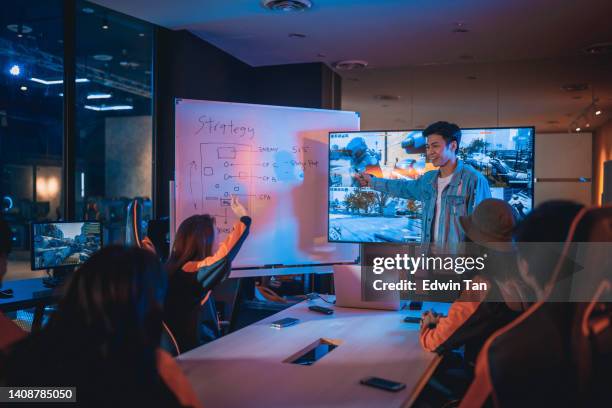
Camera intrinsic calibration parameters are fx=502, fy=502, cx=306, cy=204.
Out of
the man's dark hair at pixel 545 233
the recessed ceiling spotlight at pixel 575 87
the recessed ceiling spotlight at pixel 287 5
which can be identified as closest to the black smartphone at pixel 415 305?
the man's dark hair at pixel 545 233

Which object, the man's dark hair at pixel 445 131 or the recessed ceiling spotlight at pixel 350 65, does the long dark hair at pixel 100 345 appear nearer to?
the man's dark hair at pixel 445 131

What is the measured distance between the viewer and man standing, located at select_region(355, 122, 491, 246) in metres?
3.79

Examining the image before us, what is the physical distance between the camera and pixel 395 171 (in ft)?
13.6

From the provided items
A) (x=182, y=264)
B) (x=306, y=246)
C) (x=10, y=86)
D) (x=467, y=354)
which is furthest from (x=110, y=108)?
(x=467, y=354)

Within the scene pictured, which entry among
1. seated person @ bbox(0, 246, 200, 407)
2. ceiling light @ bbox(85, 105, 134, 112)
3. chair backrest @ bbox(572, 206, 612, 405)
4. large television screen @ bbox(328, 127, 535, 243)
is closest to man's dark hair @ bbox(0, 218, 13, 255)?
seated person @ bbox(0, 246, 200, 407)

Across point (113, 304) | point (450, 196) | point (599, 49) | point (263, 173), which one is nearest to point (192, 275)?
point (113, 304)

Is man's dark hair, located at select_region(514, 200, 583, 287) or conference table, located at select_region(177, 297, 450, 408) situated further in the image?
conference table, located at select_region(177, 297, 450, 408)

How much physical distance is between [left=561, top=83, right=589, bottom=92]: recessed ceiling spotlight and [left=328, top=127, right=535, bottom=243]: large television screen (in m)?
2.50

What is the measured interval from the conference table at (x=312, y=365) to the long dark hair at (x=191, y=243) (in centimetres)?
48

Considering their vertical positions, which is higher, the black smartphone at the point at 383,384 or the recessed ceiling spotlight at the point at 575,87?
the recessed ceiling spotlight at the point at 575,87

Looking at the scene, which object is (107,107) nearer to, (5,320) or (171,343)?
(171,343)

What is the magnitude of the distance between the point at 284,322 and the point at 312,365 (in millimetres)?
686

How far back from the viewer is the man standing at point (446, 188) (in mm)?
3789

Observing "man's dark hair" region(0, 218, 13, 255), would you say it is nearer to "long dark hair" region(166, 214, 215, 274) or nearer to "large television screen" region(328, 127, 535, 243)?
"long dark hair" region(166, 214, 215, 274)
